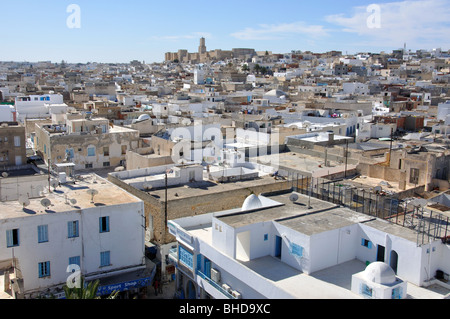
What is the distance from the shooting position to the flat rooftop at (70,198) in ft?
47.8

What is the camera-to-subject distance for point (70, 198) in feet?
52.6

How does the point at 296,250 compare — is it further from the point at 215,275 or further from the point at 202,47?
→ the point at 202,47

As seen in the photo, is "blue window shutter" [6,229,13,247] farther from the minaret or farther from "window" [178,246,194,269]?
Answer: the minaret

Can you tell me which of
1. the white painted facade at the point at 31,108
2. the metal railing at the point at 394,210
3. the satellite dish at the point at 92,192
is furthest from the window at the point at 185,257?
the white painted facade at the point at 31,108

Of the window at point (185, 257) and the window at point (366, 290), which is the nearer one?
the window at point (366, 290)

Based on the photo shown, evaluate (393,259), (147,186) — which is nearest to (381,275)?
(393,259)

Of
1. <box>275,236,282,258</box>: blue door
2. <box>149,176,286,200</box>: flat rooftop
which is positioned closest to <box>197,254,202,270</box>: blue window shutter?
<box>275,236,282,258</box>: blue door

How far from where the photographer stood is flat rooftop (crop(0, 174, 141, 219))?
47.8 ft

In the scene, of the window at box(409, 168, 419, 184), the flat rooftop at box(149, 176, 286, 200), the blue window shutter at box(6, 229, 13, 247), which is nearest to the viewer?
the blue window shutter at box(6, 229, 13, 247)

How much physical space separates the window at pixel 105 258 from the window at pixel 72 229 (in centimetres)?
118

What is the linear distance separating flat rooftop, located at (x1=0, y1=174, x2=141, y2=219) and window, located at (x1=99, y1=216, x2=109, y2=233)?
48 centimetres

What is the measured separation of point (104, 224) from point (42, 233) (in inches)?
77.0

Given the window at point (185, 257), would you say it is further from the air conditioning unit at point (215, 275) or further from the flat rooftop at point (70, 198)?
the flat rooftop at point (70, 198)
